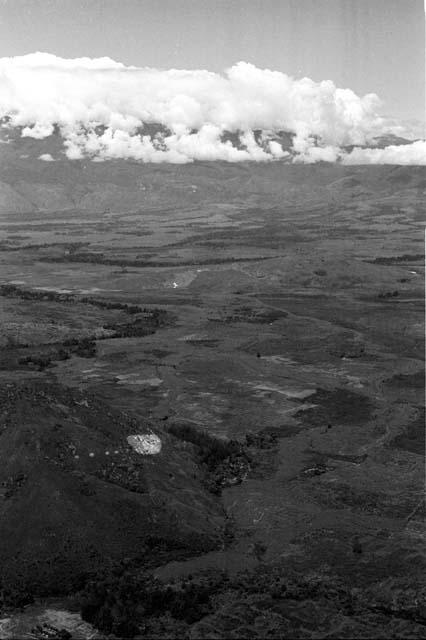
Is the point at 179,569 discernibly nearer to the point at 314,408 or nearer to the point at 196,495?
the point at 196,495

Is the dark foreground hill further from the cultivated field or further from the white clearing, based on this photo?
the white clearing

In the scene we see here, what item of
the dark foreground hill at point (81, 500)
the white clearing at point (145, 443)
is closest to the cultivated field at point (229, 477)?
the dark foreground hill at point (81, 500)

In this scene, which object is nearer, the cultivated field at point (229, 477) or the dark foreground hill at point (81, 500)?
the cultivated field at point (229, 477)

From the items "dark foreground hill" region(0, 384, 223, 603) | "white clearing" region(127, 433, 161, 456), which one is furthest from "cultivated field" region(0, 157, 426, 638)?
"white clearing" region(127, 433, 161, 456)

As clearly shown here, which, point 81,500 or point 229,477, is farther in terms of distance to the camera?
point 229,477

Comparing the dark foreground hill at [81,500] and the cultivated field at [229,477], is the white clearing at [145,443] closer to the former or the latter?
the dark foreground hill at [81,500]

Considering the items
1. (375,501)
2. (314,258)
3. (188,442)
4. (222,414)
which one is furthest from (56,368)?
(314,258)

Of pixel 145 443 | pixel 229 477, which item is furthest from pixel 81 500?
pixel 229 477

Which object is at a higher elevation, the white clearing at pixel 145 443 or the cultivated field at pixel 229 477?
the white clearing at pixel 145 443

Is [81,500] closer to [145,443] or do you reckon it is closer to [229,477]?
[145,443]
